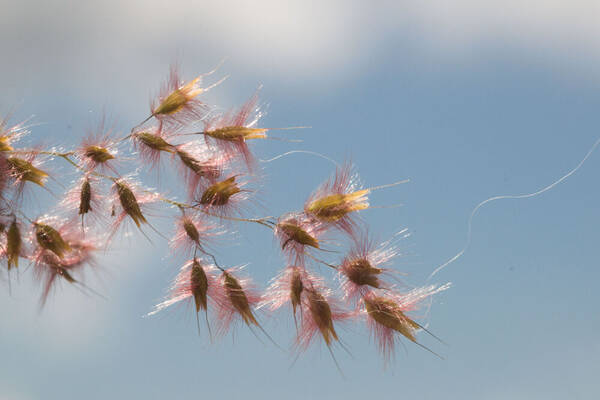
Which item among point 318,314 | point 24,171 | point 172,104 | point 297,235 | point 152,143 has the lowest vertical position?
point 318,314

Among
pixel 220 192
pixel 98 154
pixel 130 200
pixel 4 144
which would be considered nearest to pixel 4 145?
pixel 4 144

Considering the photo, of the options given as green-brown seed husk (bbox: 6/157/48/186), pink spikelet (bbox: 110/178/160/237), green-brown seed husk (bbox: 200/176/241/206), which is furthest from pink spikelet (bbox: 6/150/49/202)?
green-brown seed husk (bbox: 200/176/241/206)

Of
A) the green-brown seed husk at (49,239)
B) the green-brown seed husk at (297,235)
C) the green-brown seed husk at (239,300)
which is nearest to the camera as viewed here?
the green-brown seed husk at (297,235)

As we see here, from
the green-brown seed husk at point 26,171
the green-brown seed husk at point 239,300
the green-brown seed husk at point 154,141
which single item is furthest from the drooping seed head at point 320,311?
the green-brown seed husk at point 26,171

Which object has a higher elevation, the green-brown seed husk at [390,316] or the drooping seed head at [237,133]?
the drooping seed head at [237,133]

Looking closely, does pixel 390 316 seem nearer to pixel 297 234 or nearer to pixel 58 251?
pixel 297 234

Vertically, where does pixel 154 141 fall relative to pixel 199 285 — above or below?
above

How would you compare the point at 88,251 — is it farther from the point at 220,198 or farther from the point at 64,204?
the point at 220,198

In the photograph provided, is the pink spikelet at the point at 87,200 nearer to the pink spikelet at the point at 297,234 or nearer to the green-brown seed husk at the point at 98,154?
the green-brown seed husk at the point at 98,154
